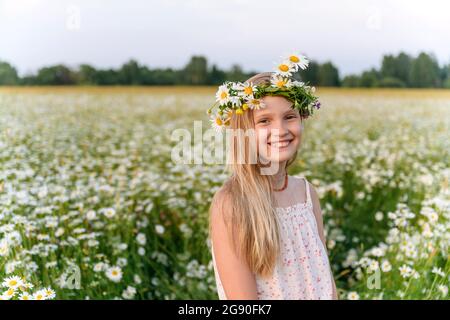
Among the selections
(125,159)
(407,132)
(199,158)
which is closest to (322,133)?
(407,132)

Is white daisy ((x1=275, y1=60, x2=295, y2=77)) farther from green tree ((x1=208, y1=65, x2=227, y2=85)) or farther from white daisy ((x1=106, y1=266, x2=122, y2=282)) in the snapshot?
green tree ((x1=208, y1=65, x2=227, y2=85))

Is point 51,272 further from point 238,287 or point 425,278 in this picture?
point 425,278

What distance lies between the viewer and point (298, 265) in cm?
202

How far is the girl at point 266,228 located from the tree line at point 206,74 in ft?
11.5

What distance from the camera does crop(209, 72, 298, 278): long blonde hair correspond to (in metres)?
1.88

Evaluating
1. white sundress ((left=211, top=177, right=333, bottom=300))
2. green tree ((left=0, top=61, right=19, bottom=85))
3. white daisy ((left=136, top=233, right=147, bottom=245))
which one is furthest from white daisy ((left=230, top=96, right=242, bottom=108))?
green tree ((left=0, top=61, right=19, bottom=85))

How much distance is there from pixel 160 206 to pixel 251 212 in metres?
2.14

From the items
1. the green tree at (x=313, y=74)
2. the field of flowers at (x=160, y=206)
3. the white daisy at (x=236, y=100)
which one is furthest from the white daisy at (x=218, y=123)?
the green tree at (x=313, y=74)

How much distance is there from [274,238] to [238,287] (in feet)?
0.68

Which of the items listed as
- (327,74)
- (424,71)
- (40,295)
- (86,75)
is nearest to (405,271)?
(40,295)

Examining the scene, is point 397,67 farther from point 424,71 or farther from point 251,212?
point 251,212

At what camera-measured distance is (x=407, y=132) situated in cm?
588

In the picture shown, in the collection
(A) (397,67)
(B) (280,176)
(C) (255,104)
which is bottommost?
(B) (280,176)

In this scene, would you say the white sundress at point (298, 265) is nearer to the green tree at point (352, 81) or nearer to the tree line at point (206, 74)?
the tree line at point (206, 74)
